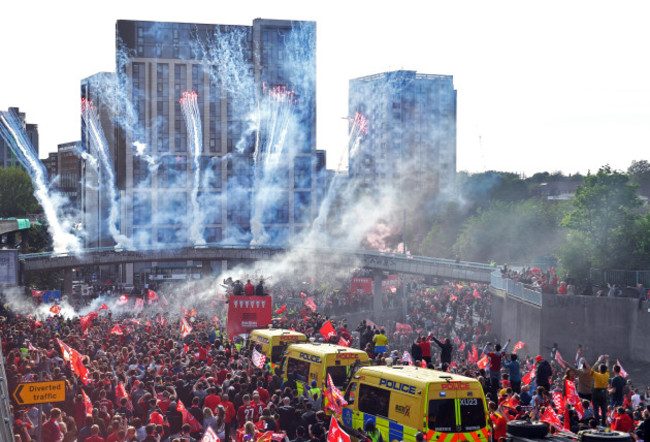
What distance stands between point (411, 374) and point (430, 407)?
115 cm

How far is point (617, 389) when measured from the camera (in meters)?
20.8

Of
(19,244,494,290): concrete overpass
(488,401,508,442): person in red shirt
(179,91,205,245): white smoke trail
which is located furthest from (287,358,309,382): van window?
(179,91,205,245): white smoke trail

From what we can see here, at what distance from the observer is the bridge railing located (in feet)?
146

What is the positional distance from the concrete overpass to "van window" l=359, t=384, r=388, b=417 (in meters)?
42.1

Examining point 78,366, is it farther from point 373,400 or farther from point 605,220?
point 605,220

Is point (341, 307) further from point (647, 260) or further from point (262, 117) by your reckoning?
point (262, 117)

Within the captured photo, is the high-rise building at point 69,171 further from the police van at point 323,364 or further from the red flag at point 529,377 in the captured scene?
the police van at point 323,364

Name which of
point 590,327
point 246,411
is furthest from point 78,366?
point 590,327

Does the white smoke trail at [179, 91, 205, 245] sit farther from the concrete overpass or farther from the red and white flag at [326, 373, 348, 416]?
the red and white flag at [326, 373, 348, 416]

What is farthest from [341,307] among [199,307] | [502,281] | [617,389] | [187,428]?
[187,428]

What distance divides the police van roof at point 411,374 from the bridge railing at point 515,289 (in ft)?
89.1

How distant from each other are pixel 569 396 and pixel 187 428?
9111 millimetres

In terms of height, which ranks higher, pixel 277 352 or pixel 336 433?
pixel 336 433

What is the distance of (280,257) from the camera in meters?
86.8
